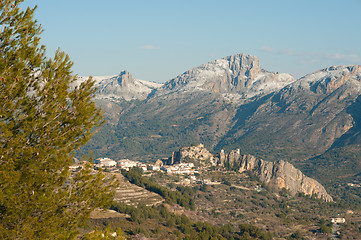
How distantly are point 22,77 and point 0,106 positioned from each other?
163 cm

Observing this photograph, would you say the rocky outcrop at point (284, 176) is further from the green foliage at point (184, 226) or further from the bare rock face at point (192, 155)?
the green foliage at point (184, 226)

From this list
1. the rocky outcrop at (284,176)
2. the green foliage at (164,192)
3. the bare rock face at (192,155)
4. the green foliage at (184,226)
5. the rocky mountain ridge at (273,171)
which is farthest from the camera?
the bare rock face at (192,155)

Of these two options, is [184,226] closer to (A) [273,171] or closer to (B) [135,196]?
(B) [135,196]

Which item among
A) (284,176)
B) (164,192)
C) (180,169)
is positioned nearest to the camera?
(164,192)

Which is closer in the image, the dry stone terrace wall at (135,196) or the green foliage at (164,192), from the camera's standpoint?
the dry stone terrace wall at (135,196)

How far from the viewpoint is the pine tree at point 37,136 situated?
1703 cm

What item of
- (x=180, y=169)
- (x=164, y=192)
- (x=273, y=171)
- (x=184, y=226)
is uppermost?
(x=273, y=171)

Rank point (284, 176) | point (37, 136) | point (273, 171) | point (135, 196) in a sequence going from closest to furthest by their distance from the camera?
1. point (37, 136)
2. point (135, 196)
3. point (284, 176)
4. point (273, 171)

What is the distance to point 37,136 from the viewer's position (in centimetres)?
1802

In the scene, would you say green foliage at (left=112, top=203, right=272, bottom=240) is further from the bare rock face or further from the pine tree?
the bare rock face

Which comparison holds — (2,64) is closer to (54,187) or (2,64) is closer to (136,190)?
(54,187)

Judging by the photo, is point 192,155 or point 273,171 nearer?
point 273,171

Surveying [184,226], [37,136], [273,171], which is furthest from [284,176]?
[37,136]

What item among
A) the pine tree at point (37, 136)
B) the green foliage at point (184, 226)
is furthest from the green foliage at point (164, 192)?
the pine tree at point (37, 136)
